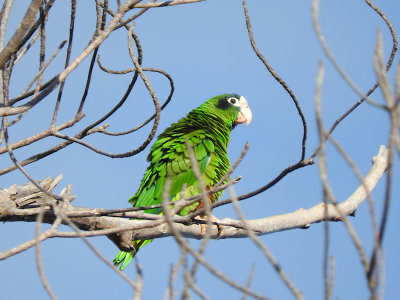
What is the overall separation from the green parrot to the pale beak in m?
0.64

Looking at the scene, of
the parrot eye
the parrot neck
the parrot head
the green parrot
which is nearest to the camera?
the green parrot

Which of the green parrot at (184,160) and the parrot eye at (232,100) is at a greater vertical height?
the parrot eye at (232,100)

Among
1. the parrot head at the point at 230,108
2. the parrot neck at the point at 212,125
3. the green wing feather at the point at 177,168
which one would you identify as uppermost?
the parrot head at the point at 230,108

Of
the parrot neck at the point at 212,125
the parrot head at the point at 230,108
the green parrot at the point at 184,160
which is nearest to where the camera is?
the green parrot at the point at 184,160

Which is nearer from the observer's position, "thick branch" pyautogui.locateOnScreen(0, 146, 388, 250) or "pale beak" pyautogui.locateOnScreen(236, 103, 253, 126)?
"thick branch" pyautogui.locateOnScreen(0, 146, 388, 250)

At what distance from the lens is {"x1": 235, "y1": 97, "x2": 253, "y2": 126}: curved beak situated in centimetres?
627

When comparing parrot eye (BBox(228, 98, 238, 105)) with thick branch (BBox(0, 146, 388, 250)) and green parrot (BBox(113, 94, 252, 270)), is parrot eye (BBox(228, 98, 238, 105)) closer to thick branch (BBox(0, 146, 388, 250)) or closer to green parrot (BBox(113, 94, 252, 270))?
green parrot (BBox(113, 94, 252, 270))

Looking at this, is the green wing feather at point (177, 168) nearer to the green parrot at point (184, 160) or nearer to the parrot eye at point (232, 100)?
the green parrot at point (184, 160)

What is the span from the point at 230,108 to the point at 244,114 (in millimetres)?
227

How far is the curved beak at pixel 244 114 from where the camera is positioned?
627cm

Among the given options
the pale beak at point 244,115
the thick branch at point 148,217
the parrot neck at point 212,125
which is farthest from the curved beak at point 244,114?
the thick branch at point 148,217

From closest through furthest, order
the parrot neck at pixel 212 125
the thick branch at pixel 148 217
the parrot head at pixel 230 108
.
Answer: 1. the thick branch at pixel 148 217
2. the parrot neck at pixel 212 125
3. the parrot head at pixel 230 108

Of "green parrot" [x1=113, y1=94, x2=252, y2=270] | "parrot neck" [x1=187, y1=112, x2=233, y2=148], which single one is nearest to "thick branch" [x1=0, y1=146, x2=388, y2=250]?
"green parrot" [x1=113, y1=94, x2=252, y2=270]

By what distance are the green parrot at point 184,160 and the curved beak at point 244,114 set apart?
644 mm
